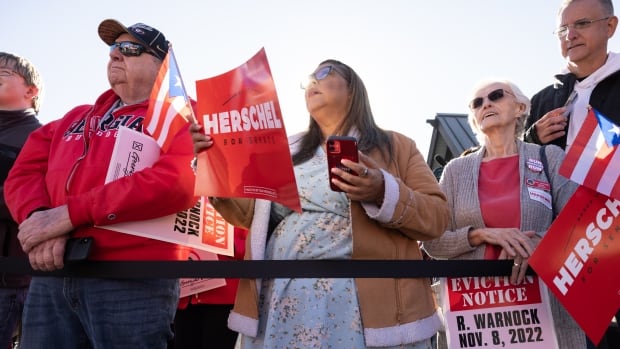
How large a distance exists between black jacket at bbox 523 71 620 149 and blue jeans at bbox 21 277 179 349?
214cm

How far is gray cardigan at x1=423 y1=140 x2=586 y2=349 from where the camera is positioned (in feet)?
8.44

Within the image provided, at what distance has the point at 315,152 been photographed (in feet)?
8.55

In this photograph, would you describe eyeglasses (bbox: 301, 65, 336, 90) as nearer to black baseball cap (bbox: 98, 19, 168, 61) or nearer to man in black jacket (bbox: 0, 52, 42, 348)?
black baseball cap (bbox: 98, 19, 168, 61)

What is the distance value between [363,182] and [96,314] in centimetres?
114

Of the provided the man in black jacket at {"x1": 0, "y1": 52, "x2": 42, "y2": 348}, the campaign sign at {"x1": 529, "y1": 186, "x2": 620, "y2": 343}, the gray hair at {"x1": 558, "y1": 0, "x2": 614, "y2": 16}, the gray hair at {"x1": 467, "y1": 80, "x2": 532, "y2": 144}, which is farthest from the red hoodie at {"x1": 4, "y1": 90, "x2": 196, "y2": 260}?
the gray hair at {"x1": 558, "y1": 0, "x2": 614, "y2": 16}

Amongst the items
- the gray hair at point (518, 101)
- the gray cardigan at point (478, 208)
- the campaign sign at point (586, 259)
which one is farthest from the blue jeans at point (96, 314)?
the gray hair at point (518, 101)

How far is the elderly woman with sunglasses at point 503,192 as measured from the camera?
2.56 meters

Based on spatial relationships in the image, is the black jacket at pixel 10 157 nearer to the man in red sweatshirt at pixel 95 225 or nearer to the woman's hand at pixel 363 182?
the man in red sweatshirt at pixel 95 225

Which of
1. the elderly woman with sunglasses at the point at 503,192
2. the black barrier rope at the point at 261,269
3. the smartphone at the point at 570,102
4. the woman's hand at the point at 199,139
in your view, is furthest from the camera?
the smartphone at the point at 570,102

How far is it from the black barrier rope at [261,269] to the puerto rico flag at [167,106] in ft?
1.75

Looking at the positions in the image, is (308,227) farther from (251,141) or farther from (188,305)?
(188,305)

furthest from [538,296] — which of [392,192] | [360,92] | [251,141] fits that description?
[251,141]

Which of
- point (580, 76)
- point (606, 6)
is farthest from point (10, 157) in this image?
point (606, 6)

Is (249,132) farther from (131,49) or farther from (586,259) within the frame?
(586,259)
